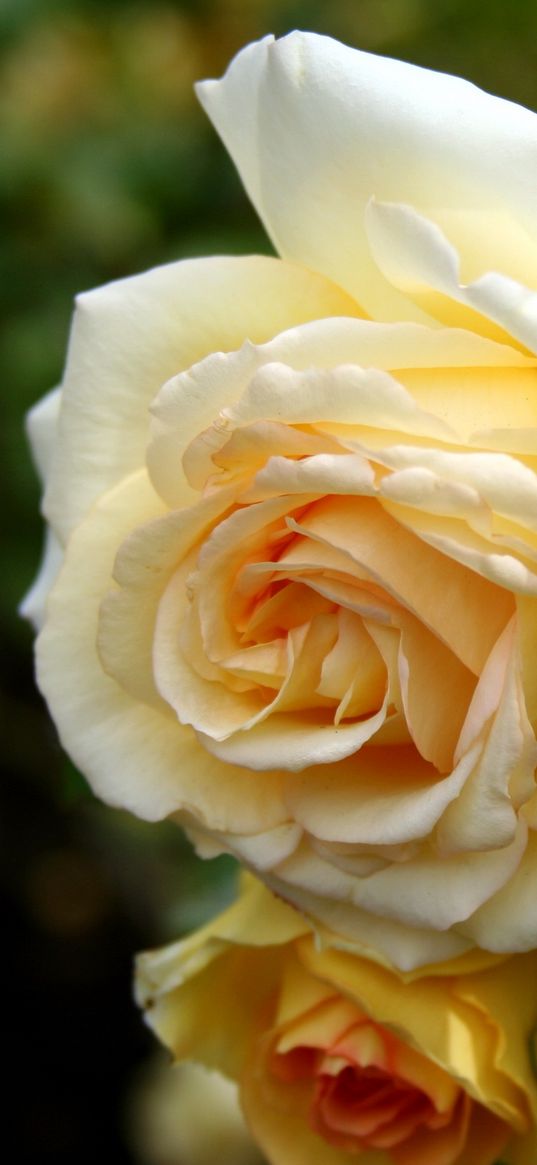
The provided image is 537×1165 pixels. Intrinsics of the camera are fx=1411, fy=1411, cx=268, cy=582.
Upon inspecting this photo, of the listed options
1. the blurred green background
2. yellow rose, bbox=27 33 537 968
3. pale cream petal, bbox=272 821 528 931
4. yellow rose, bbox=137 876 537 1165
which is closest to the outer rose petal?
yellow rose, bbox=27 33 537 968

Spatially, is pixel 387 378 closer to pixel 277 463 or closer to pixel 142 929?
pixel 277 463

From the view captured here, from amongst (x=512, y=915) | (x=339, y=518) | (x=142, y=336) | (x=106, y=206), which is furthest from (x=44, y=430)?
(x=106, y=206)

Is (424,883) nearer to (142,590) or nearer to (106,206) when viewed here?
(142,590)

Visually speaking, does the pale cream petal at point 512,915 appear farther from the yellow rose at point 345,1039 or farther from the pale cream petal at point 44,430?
the pale cream petal at point 44,430

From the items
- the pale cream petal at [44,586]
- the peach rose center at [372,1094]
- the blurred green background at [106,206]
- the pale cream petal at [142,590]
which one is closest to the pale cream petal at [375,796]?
the pale cream petal at [142,590]

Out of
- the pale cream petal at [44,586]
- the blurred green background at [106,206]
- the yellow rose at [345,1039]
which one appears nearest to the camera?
the yellow rose at [345,1039]

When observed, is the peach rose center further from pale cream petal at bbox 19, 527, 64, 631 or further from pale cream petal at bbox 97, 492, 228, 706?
pale cream petal at bbox 19, 527, 64, 631
